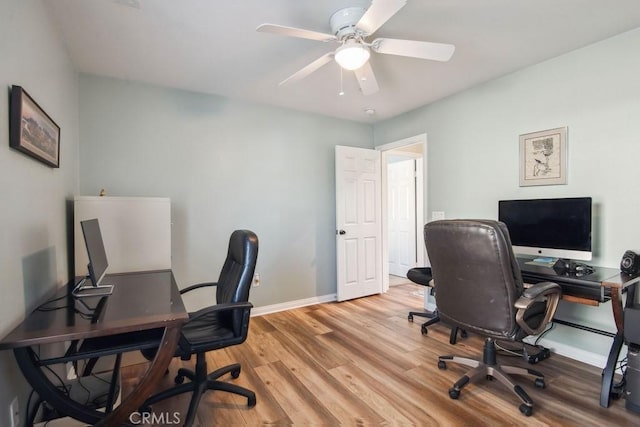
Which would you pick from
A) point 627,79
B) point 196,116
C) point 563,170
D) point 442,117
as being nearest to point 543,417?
point 563,170

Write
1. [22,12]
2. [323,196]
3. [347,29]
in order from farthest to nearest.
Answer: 1. [323,196]
2. [347,29]
3. [22,12]

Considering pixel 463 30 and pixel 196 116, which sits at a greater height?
pixel 463 30

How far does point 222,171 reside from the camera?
10.9ft

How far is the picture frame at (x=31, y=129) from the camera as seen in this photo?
1328 mm

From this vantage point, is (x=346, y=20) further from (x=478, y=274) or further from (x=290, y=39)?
(x=478, y=274)

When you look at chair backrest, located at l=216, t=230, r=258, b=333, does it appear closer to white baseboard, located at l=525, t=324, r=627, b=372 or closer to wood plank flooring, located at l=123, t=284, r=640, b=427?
wood plank flooring, located at l=123, t=284, r=640, b=427

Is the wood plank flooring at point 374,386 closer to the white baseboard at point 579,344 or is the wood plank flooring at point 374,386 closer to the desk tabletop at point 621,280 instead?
the white baseboard at point 579,344

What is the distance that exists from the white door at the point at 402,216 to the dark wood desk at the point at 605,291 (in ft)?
10.1

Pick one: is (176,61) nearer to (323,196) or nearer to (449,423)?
(323,196)

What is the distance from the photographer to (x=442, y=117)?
11.3ft

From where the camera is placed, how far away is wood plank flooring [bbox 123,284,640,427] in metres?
1.76

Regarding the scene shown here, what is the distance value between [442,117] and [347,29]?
2001mm

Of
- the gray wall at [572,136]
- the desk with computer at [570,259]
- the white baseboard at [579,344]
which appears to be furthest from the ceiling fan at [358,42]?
the white baseboard at [579,344]

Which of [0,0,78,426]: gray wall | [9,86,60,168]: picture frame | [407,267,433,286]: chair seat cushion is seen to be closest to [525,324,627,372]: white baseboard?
[407,267,433,286]: chair seat cushion
